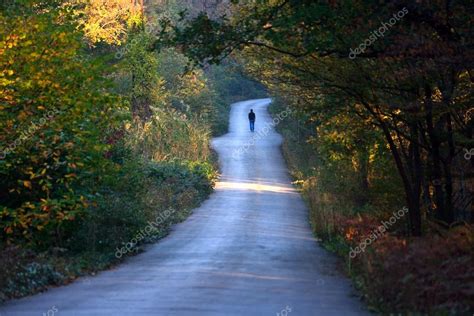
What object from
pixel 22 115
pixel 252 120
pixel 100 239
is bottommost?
pixel 100 239

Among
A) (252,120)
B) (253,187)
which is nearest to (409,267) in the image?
(253,187)

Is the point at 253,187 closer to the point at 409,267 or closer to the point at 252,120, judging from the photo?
the point at 252,120

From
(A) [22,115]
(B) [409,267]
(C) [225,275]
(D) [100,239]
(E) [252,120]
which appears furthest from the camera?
(E) [252,120]

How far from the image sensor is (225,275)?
640 inches

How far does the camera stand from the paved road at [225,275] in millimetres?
12445

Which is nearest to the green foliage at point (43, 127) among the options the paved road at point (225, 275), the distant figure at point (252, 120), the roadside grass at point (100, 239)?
the roadside grass at point (100, 239)

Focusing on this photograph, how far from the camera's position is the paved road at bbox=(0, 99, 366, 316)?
12445 mm

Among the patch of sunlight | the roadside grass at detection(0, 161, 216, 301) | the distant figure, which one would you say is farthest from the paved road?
the distant figure

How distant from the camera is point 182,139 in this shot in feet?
139

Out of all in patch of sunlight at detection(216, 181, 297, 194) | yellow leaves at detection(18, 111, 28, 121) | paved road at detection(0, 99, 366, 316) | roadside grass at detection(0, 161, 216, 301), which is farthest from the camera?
patch of sunlight at detection(216, 181, 297, 194)

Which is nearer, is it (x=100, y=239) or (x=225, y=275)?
(x=225, y=275)

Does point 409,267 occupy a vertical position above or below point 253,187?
above

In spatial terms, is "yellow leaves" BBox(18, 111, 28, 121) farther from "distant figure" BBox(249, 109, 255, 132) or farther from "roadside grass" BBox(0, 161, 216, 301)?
"distant figure" BBox(249, 109, 255, 132)

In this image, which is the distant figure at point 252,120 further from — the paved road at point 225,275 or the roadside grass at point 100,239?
the roadside grass at point 100,239
